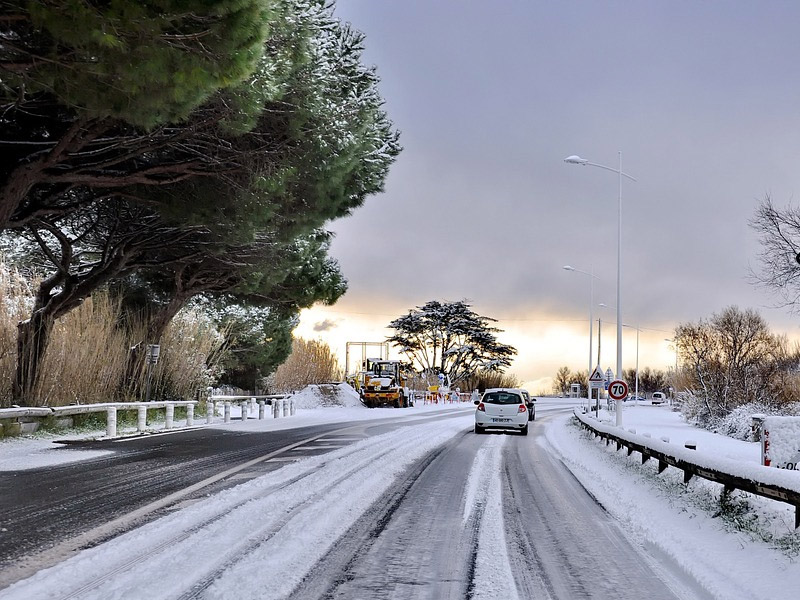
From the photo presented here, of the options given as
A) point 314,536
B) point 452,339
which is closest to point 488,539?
point 314,536

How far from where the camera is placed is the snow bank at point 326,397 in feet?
179

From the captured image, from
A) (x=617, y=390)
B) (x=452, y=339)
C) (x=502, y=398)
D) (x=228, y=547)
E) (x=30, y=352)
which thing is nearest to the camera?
(x=228, y=547)

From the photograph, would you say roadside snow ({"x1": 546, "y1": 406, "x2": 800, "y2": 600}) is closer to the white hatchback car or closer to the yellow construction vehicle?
the white hatchback car

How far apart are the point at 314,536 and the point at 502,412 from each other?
20347mm

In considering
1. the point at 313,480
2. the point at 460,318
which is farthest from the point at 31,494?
the point at 460,318

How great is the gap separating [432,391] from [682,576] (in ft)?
228

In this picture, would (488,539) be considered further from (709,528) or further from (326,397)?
(326,397)

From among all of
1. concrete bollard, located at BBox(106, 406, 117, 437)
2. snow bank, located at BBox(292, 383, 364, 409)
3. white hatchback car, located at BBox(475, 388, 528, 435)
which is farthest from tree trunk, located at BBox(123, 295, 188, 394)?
snow bank, located at BBox(292, 383, 364, 409)

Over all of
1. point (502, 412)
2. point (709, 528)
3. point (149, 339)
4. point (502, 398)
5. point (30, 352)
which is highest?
point (149, 339)

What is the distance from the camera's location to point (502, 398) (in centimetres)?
2809

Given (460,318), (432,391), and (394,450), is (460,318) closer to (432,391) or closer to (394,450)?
(432,391)

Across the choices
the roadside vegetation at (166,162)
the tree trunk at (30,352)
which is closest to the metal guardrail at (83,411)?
the tree trunk at (30,352)

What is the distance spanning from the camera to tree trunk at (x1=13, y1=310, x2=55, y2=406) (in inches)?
811

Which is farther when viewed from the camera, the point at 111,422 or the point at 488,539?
the point at 111,422
